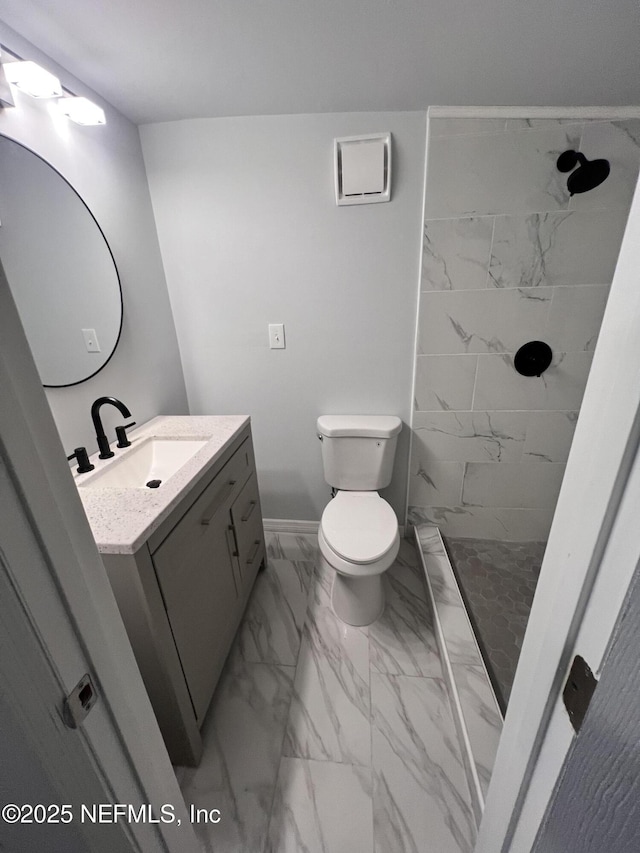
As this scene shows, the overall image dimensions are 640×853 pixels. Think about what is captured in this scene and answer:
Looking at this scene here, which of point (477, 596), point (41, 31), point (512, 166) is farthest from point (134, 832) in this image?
point (512, 166)

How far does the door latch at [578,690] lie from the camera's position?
340 millimetres

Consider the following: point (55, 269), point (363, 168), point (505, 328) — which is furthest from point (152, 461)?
point (505, 328)

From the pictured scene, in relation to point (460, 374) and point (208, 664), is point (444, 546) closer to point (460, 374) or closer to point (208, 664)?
point (460, 374)

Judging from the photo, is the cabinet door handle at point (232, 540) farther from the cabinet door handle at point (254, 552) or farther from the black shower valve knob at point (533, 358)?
the black shower valve knob at point (533, 358)

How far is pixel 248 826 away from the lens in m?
0.94

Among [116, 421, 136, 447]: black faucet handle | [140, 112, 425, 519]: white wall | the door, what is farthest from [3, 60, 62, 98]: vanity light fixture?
the door

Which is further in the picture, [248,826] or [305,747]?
[305,747]

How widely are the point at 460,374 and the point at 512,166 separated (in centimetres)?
87

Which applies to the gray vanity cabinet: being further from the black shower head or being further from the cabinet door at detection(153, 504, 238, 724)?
the black shower head

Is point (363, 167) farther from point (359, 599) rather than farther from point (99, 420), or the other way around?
point (359, 599)

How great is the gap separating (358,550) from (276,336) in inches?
44.3

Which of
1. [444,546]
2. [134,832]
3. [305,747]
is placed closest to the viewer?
[134,832]

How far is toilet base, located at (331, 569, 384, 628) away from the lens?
1435 mm

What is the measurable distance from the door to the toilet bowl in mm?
824
